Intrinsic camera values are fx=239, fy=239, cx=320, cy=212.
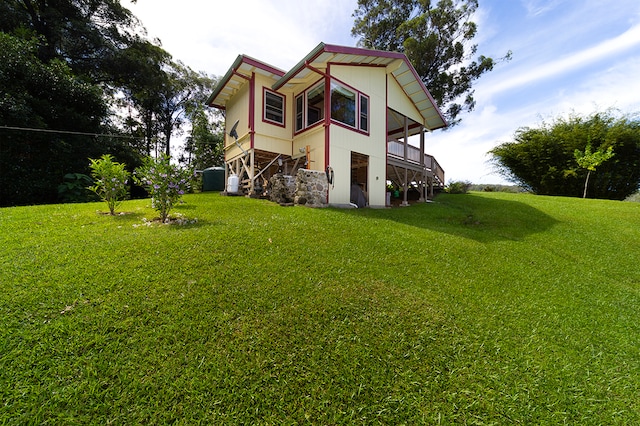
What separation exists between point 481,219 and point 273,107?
30.4 ft

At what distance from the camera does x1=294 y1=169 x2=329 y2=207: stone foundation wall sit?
8062 millimetres

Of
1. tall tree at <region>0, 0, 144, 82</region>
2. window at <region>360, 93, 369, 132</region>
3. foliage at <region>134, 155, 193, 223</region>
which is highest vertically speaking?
tall tree at <region>0, 0, 144, 82</region>

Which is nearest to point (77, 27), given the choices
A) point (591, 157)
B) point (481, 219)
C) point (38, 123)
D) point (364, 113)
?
point (38, 123)

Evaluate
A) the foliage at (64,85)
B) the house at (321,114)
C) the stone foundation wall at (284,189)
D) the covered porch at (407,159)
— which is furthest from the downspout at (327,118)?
the foliage at (64,85)

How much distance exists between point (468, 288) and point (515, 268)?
5.56ft

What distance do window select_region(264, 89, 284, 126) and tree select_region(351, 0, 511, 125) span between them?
1119 cm

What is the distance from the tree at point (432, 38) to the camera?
1578 cm

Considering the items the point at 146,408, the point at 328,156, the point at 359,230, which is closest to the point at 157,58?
the point at 328,156

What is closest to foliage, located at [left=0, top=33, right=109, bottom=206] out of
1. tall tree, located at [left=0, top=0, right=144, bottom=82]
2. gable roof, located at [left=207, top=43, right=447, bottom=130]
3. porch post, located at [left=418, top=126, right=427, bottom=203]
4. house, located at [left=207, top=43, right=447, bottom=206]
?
tall tree, located at [left=0, top=0, right=144, bottom=82]

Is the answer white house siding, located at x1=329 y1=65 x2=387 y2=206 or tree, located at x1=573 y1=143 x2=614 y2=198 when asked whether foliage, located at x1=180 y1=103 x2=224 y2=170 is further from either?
tree, located at x1=573 y1=143 x2=614 y2=198

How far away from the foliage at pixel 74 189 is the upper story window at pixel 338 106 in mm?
8985

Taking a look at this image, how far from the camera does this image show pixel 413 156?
1312 centimetres

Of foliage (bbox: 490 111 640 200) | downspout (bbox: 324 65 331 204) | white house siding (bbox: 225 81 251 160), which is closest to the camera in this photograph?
downspout (bbox: 324 65 331 204)

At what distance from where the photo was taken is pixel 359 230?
5.69 meters
